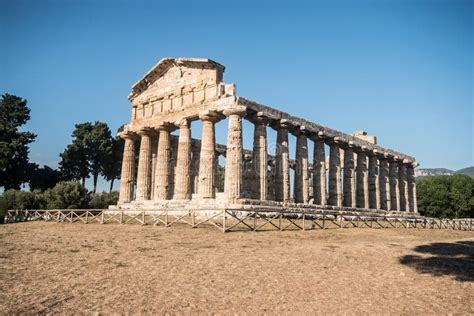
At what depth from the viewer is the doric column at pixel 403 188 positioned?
5181 cm

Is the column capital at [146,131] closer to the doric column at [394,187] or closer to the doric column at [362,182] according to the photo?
the doric column at [362,182]

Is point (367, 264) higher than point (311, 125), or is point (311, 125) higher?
point (311, 125)

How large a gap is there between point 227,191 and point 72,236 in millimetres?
12275

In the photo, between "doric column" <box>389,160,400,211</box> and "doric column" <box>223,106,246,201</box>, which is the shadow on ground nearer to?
"doric column" <box>223,106,246,201</box>

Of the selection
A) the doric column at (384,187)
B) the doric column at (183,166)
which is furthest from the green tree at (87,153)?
the doric column at (384,187)

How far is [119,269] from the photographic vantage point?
37.7 feet

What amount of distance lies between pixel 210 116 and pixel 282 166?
7992 mm

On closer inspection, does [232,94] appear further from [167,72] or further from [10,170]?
[10,170]

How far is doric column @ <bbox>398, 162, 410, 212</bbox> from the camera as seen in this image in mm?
51812

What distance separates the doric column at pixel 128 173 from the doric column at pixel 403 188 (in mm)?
37284

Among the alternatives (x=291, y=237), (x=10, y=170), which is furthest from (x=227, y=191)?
(x=10, y=170)

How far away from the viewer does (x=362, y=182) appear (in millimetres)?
43719

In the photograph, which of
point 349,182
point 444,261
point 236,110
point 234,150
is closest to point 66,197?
point 234,150

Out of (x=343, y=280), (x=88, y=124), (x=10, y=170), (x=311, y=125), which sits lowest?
(x=343, y=280)
